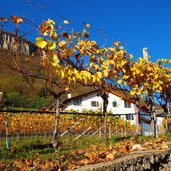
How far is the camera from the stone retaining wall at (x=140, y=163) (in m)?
4.50

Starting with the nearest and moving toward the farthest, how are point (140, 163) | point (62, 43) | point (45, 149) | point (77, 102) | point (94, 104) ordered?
point (140, 163)
point (62, 43)
point (45, 149)
point (77, 102)
point (94, 104)

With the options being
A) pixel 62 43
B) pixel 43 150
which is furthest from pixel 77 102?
pixel 62 43

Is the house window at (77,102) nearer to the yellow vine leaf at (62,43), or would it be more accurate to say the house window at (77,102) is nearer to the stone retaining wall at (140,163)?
the yellow vine leaf at (62,43)

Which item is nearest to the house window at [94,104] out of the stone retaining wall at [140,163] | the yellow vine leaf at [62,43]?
the yellow vine leaf at [62,43]

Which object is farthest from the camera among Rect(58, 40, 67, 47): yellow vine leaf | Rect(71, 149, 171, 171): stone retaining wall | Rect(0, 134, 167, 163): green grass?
Rect(58, 40, 67, 47): yellow vine leaf

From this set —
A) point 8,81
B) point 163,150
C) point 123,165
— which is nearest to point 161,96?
point 163,150

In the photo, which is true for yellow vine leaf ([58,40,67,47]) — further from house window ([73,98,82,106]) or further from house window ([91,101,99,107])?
house window ([91,101,99,107])

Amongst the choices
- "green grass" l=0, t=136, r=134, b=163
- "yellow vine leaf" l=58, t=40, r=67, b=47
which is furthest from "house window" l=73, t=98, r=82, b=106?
"yellow vine leaf" l=58, t=40, r=67, b=47

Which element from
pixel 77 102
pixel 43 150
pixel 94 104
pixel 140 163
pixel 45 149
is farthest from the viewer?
pixel 94 104

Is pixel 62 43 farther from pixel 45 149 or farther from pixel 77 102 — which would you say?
pixel 77 102

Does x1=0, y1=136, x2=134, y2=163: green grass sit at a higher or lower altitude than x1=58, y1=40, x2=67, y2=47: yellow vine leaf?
lower

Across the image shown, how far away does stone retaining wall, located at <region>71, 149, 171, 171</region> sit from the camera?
4501 mm

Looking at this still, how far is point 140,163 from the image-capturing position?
530cm

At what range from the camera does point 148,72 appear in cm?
1180
